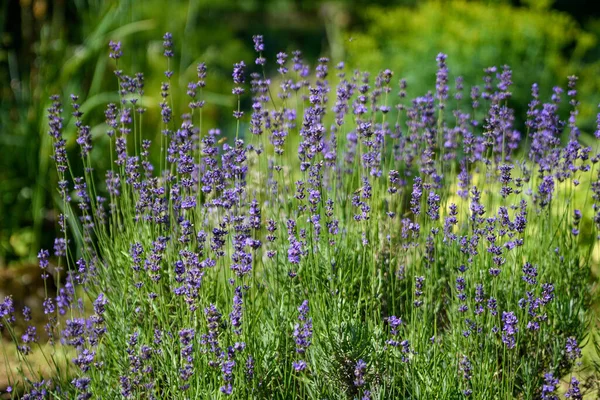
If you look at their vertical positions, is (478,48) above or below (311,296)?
above

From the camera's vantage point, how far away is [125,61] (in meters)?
7.05

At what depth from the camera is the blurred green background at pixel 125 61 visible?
18.5 ft

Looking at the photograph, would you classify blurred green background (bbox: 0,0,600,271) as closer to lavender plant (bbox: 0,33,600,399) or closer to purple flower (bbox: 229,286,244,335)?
lavender plant (bbox: 0,33,600,399)

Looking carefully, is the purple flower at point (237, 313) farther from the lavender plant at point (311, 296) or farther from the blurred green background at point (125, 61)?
the blurred green background at point (125, 61)

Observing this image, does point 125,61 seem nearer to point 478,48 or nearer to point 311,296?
point 478,48

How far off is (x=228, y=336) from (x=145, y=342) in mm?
431

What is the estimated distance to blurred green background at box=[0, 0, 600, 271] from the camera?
222 inches

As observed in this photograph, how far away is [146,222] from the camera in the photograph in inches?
134

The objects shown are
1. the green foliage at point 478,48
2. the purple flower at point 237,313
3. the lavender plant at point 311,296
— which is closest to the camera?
the purple flower at point 237,313

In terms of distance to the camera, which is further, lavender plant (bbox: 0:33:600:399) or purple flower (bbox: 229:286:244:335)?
lavender plant (bbox: 0:33:600:399)

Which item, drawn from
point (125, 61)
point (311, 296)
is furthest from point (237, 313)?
point (125, 61)

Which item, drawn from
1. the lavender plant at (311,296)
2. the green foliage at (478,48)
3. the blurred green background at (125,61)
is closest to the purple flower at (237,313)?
the lavender plant at (311,296)

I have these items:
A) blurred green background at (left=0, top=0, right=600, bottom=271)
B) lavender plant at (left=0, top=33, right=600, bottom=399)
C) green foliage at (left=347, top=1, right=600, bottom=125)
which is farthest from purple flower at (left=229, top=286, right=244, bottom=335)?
green foliage at (left=347, top=1, right=600, bottom=125)

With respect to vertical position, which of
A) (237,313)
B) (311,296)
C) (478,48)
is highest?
(478,48)
